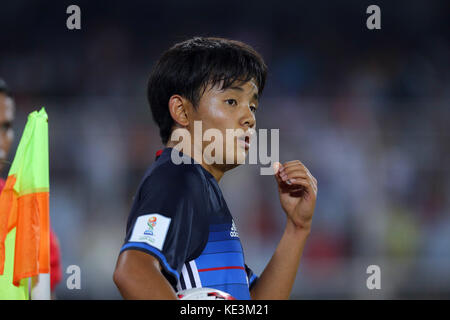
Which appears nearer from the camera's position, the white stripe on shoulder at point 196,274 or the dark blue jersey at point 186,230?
the dark blue jersey at point 186,230

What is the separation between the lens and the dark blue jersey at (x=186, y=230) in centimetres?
147

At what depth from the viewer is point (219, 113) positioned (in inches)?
71.1

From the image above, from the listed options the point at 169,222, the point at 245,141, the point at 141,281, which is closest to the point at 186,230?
the point at 169,222

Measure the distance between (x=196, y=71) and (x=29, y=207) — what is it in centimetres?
66

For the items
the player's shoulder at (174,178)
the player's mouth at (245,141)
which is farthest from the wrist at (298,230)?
the player's shoulder at (174,178)

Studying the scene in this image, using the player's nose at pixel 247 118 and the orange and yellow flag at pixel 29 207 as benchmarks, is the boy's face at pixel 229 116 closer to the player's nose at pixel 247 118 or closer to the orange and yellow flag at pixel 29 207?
the player's nose at pixel 247 118

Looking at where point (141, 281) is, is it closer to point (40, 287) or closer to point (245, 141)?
point (40, 287)

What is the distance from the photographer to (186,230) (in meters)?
1.52

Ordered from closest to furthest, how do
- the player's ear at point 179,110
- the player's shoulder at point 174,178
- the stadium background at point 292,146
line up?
the player's shoulder at point 174,178 < the player's ear at point 179,110 < the stadium background at point 292,146

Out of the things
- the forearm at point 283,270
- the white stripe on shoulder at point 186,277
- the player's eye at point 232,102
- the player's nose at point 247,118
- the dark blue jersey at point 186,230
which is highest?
the player's eye at point 232,102

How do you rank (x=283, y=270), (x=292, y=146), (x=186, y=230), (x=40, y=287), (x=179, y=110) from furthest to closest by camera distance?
(x=292, y=146), (x=283, y=270), (x=179, y=110), (x=40, y=287), (x=186, y=230)

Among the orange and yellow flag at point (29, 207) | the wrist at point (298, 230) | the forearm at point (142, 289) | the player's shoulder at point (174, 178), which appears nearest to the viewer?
the forearm at point (142, 289)

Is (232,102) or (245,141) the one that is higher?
(232,102)
